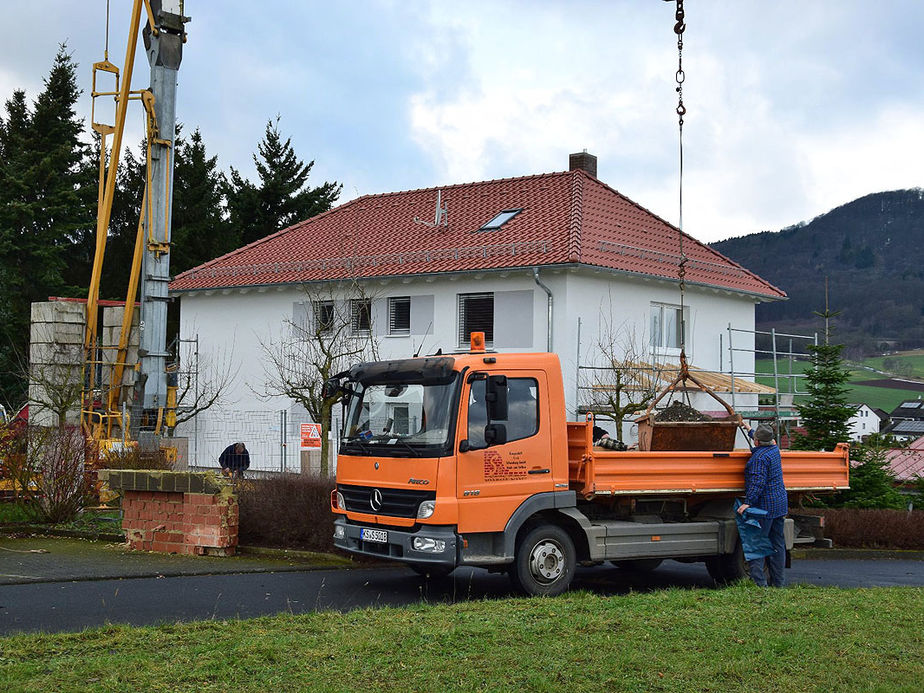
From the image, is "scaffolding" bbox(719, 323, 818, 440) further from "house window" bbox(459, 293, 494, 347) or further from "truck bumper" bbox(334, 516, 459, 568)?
"truck bumper" bbox(334, 516, 459, 568)

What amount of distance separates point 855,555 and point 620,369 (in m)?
A: 8.03

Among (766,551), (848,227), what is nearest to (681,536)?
(766,551)

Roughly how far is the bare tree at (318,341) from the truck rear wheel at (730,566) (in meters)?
13.2

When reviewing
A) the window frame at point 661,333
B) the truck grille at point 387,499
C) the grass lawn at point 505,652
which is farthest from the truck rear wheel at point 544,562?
the window frame at point 661,333

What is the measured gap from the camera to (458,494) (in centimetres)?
1047

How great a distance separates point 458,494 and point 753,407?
71.1 ft

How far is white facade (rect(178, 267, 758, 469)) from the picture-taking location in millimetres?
26859

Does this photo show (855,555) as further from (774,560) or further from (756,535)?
(756,535)

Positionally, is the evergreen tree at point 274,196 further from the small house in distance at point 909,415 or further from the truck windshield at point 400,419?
the small house in distance at point 909,415

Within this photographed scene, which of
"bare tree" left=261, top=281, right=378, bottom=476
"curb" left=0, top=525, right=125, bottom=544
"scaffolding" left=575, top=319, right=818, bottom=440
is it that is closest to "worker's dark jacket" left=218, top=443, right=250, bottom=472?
"bare tree" left=261, top=281, right=378, bottom=476

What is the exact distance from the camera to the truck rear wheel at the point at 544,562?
10711 millimetres

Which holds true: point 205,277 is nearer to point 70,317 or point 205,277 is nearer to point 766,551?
point 70,317

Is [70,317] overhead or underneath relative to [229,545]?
overhead

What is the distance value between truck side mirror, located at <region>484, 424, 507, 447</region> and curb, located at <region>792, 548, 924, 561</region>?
28.7ft
